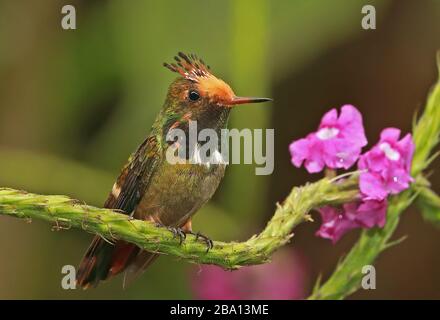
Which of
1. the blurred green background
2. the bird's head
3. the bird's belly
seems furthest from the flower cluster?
the blurred green background

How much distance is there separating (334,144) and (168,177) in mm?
450

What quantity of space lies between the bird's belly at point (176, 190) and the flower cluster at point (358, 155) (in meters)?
0.25

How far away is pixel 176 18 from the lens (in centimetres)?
372

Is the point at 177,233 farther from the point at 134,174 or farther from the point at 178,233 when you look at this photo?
the point at 134,174

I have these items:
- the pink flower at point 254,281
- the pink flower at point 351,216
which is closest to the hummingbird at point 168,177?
the pink flower at point 351,216

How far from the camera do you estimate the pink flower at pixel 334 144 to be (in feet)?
7.30

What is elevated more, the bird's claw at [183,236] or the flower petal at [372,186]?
the flower petal at [372,186]

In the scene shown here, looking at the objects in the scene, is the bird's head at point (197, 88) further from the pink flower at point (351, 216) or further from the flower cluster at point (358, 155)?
the pink flower at point (351, 216)

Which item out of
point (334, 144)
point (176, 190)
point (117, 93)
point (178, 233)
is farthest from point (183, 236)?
point (117, 93)

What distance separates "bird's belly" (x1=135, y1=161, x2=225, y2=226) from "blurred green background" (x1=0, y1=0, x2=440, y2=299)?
44.7 inches

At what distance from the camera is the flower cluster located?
2230 mm

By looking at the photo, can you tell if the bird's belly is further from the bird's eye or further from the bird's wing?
the bird's eye

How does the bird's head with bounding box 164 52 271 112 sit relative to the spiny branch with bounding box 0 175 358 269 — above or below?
above

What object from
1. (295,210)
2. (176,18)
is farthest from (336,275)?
(176,18)
